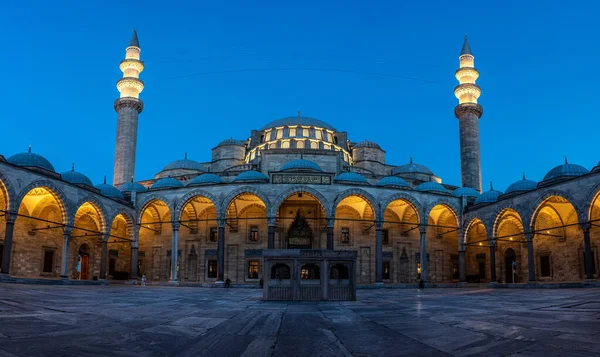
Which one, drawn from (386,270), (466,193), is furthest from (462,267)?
(466,193)

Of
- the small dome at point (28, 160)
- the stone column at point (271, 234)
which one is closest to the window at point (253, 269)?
the stone column at point (271, 234)

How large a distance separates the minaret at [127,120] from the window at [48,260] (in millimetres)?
9779

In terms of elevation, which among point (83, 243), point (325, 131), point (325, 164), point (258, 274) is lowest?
point (258, 274)

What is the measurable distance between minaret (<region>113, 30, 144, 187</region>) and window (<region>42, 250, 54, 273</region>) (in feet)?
32.1

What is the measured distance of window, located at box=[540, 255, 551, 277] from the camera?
2822cm

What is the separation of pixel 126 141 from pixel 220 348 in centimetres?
3522

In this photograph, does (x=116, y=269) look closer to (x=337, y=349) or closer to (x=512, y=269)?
(x=512, y=269)

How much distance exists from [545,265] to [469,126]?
13614mm

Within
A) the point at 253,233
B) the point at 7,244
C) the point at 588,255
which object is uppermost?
the point at 253,233

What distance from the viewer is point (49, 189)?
2350cm

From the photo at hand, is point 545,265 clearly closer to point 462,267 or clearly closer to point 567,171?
point 462,267

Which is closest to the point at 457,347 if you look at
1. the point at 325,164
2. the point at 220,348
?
the point at 220,348

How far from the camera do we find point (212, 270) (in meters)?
32.2

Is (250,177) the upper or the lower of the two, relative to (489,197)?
upper
